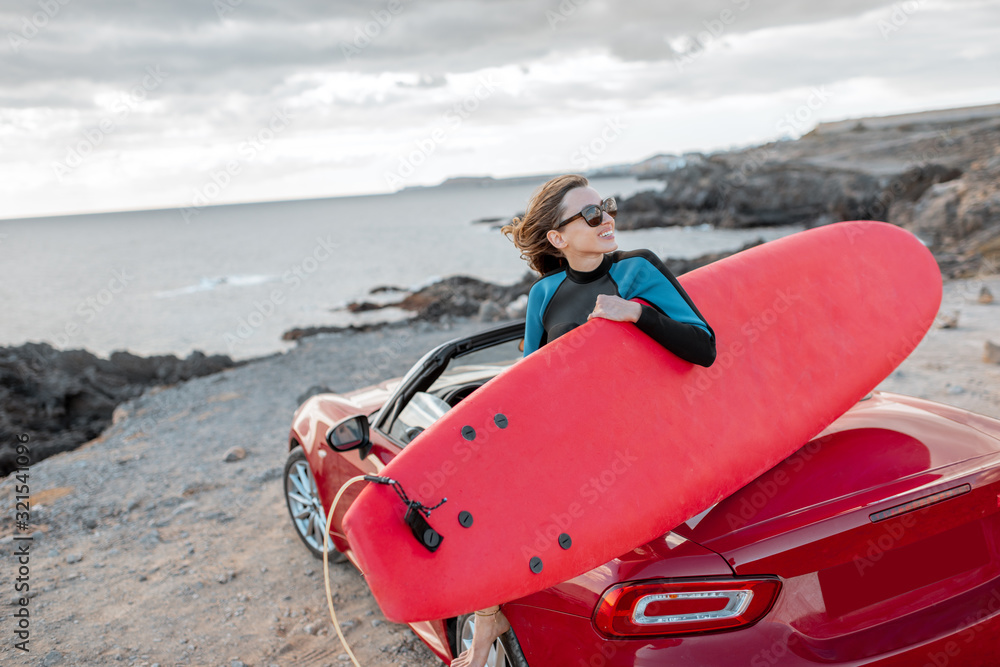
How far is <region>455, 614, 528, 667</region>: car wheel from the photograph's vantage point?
2.34 meters

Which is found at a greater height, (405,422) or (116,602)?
(405,422)

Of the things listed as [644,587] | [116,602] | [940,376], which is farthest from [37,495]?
[940,376]

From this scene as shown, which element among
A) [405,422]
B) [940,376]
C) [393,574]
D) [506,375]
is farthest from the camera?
[940,376]

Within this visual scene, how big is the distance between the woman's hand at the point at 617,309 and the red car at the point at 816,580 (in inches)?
30.3

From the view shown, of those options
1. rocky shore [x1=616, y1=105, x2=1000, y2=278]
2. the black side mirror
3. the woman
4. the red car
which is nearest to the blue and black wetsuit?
the woman

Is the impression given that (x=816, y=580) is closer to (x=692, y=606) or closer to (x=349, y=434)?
(x=692, y=606)

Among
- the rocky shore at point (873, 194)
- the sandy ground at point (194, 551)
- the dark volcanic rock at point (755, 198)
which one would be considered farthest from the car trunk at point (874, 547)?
the dark volcanic rock at point (755, 198)

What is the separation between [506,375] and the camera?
2.66m

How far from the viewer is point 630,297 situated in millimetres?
2725

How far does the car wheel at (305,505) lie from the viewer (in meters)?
4.20

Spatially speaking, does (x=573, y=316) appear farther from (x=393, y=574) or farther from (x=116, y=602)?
(x=116, y=602)

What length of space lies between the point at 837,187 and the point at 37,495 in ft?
154

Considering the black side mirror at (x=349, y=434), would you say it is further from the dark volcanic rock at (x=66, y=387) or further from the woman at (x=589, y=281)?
the dark volcanic rock at (x=66, y=387)

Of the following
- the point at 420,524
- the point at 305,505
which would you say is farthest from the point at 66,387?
the point at 420,524
